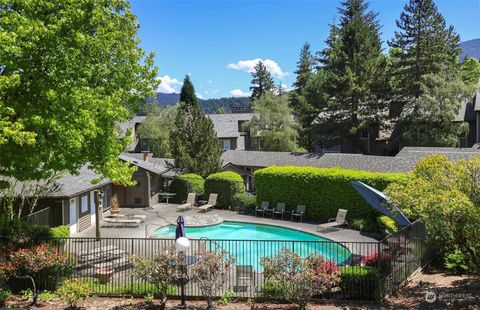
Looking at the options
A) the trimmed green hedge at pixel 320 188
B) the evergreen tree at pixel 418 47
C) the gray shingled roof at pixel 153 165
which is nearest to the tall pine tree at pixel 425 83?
the evergreen tree at pixel 418 47

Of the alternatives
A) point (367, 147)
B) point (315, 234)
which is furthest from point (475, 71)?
point (315, 234)

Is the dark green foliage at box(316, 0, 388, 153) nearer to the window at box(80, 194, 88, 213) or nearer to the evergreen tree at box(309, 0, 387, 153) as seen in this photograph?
the evergreen tree at box(309, 0, 387, 153)

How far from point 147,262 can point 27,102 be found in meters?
6.97

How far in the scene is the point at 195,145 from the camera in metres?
34.3

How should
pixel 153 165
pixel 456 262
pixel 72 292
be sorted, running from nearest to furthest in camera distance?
1. pixel 72 292
2. pixel 456 262
3. pixel 153 165

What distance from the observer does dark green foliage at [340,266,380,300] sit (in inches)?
494

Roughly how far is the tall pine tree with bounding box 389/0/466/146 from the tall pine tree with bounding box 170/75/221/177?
18.5m

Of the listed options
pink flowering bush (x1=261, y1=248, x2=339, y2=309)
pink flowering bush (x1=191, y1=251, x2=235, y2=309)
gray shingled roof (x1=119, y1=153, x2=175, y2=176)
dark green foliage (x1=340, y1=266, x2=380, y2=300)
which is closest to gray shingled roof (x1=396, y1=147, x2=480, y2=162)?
dark green foliage (x1=340, y1=266, x2=380, y2=300)

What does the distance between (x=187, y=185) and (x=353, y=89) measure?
64.3 feet

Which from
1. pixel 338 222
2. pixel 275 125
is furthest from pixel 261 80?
pixel 338 222

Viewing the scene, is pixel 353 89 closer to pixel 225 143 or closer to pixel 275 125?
pixel 275 125

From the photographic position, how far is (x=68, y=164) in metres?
15.4

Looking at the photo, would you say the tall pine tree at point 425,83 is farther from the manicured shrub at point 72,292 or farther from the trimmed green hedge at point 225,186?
the manicured shrub at point 72,292

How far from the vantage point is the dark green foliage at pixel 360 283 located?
12547 mm
